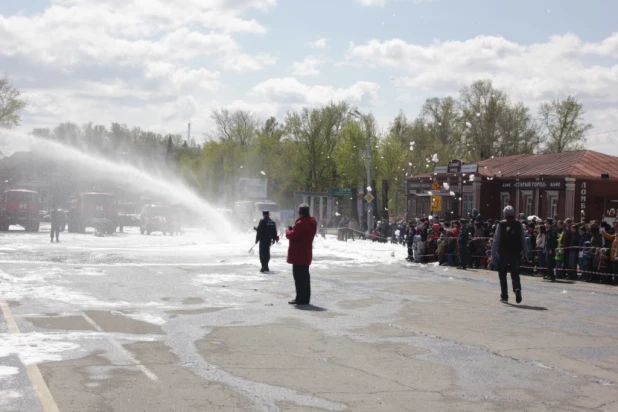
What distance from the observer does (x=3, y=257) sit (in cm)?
2520

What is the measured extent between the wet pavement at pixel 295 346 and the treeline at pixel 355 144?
138ft

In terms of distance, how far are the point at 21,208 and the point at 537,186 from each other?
33.9 meters

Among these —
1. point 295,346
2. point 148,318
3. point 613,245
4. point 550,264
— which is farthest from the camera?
point 550,264

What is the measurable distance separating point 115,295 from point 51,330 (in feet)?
15.2

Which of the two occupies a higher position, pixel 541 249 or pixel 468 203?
pixel 468 203

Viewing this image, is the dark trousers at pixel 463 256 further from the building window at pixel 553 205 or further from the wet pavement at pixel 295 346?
the building window at pixel 553 205

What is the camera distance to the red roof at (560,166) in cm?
4816

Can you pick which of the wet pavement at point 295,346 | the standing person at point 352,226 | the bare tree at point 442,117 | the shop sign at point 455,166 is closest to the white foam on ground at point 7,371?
the wet pavement at point 295,346

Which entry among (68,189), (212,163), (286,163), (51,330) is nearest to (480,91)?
(286,163)

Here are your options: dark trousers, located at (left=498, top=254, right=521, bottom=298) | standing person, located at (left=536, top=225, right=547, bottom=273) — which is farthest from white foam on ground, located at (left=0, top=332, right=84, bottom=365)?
standing person, located at (left=536, top=225, right=547, bottom=273)

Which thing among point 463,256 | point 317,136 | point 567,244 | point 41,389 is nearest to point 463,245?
point 463,256

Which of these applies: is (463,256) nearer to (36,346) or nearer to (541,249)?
(541,249)

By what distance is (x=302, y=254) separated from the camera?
14789mm

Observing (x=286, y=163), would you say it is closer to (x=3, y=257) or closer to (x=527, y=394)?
(x=3, y=257)
